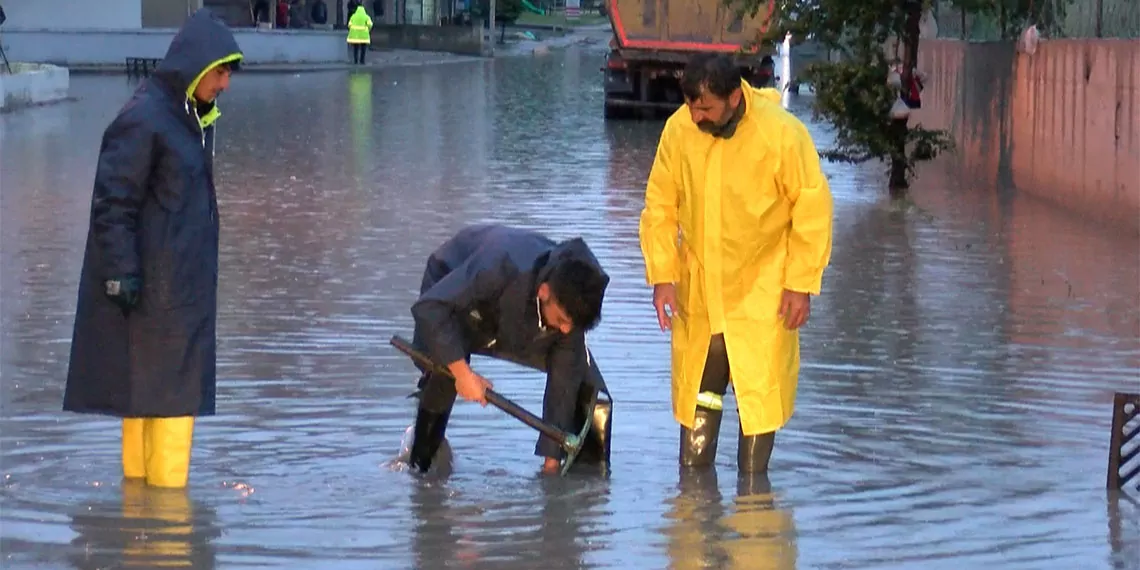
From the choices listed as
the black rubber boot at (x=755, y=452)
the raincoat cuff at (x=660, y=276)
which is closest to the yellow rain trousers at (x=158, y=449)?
the raincoat cuff at (x=660, y=276)

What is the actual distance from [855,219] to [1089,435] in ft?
22.7

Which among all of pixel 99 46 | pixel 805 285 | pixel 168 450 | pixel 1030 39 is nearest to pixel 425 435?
pixel 168 450

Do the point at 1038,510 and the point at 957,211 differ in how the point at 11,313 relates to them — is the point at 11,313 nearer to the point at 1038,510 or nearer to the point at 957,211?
the point at 1038,510

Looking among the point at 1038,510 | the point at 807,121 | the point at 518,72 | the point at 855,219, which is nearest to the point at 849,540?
the point at 1038,510

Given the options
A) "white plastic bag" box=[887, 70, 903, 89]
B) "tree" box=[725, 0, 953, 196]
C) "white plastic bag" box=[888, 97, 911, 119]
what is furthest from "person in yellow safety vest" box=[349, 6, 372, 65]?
"white plastic bag" box=[888, 97, 911, 119]

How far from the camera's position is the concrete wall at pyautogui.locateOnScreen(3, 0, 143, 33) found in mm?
41625

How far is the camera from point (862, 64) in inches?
606

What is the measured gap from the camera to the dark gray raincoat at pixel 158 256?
18.9ft

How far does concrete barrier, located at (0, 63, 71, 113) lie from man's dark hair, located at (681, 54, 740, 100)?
65.2 feet

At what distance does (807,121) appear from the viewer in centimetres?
2520

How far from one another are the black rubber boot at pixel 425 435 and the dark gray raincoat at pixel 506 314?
0.26m

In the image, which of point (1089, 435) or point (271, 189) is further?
point (271, 189)

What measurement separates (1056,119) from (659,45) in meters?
12.2

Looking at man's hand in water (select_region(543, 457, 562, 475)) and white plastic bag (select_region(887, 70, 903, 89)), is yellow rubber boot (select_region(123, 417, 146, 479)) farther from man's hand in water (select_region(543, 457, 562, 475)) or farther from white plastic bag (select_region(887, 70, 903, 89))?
white plastic bag (select_region(887, 70, 903, 89))
